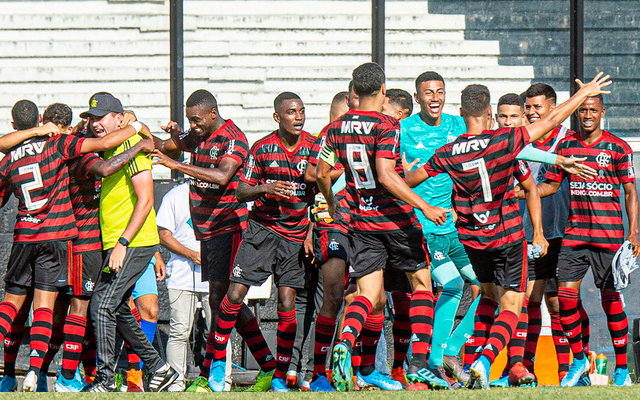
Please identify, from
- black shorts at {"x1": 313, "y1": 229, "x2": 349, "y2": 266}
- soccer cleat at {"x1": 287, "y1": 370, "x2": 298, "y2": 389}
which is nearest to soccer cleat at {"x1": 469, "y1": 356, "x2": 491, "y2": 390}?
black shorts at {"x1": 313, "y1": 229, "x2": 349, "y2": 266}

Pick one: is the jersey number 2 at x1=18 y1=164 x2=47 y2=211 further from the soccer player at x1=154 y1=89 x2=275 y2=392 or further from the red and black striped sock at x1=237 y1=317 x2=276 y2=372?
the red and black striped sock at x1=237 y1=317 x2=276 y2=372

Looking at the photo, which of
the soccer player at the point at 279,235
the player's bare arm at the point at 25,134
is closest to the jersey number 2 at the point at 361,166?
the soccer player at the point at 279,235

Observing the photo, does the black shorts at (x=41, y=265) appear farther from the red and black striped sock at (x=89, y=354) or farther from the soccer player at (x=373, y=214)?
the soccer player at (x=373, y=214)

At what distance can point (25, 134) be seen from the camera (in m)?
8.20

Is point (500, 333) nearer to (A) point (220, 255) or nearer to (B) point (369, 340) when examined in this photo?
(B) point (369, 340)

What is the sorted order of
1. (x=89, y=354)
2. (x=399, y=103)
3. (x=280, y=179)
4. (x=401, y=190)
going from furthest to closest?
(x=399, y=103)
(x=89, y=354)
(x=280, y=179)
(x=401, y=190)

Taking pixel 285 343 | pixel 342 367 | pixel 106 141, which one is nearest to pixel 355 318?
pixel 342 367

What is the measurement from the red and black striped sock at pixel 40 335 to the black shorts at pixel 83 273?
0.28 metres

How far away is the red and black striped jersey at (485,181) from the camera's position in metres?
7.68

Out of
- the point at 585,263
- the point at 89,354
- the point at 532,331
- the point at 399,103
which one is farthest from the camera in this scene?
the point at 399,103

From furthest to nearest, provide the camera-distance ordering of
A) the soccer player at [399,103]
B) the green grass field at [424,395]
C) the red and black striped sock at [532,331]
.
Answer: the soccer player at [399,103], the red and black striped sock at [532,331], the green grass field at [424,395]

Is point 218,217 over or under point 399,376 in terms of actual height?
over

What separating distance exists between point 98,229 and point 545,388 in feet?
11.9

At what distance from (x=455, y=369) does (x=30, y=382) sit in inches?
124
